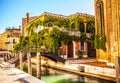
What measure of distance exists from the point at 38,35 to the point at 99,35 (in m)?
9.06

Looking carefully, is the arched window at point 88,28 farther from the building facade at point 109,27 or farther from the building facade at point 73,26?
the building facade at point 109,27

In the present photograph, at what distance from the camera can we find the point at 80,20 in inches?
1167

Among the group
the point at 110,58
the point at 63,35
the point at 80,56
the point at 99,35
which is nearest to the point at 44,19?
the point at 63,35

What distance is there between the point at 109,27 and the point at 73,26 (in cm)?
986

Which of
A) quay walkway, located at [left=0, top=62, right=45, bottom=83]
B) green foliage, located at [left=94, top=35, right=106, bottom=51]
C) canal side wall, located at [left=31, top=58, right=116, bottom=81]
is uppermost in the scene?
green foliage, located at [left=94, top=35, right=106, bottom=51]

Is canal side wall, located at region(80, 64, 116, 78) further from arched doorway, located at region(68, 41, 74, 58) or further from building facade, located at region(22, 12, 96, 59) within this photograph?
arched doorway, located at region(68, 41, 74, 58)

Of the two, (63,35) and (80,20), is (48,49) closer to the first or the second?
(63,35)

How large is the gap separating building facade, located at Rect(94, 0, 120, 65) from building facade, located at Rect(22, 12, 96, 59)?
199 inches

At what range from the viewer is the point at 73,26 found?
97.6 ft

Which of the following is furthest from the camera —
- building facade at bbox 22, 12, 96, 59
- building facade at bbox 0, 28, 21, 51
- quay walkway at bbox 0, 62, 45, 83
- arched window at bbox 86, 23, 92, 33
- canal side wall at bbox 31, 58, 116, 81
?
building facade at bbox 0, 28, 21, 51

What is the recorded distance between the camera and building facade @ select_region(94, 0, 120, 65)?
17141 mm

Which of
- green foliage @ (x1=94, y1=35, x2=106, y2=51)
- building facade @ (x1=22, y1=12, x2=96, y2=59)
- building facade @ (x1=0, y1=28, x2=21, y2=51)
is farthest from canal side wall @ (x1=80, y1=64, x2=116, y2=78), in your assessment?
building facade @ (x1=0, y1=28, x2=21, y2=51)

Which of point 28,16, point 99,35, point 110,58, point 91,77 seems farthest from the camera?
point 28,16

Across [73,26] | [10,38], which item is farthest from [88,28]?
[10,38]
